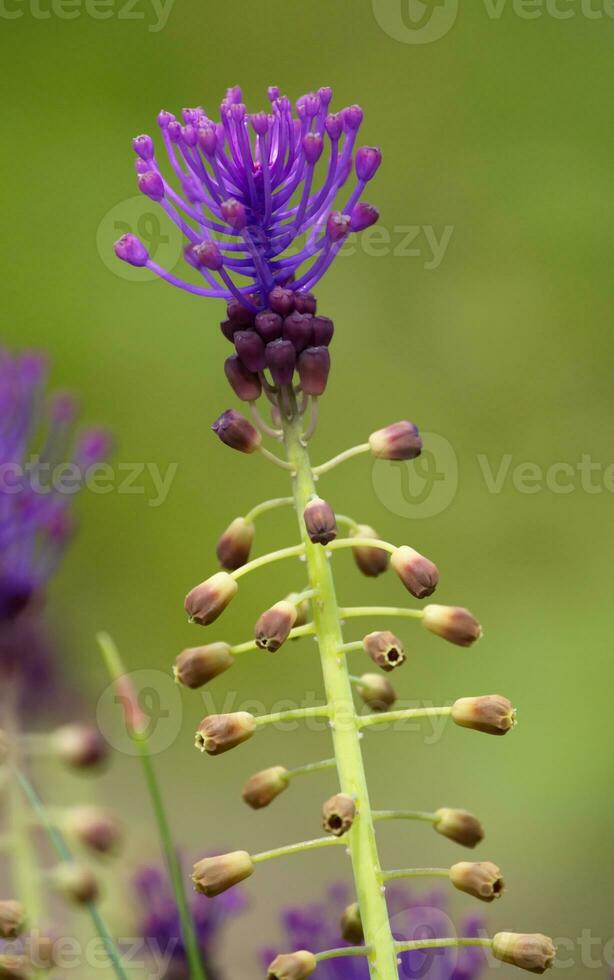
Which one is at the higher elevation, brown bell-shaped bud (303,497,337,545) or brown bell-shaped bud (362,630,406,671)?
brown bell-shaped bud (303,497,337,545)

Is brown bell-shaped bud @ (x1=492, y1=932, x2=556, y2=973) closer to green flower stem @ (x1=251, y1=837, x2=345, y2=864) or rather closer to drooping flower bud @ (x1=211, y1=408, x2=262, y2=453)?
green flower stem @ (x1=251, y1=837, x2=345, y2=864)

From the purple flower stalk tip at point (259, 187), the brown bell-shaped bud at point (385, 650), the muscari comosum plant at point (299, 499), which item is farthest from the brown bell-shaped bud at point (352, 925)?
the purple flower stalk tip at point (259, 187)

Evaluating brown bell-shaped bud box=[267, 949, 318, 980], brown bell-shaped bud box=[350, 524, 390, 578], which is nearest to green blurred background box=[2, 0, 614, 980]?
brown bell-shaped bud box=[350, 524, 390, 578]

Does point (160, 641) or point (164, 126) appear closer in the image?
point (164, 126)

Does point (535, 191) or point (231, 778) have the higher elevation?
point (535, 191)

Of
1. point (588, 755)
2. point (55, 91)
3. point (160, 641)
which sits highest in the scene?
point (55, 91)

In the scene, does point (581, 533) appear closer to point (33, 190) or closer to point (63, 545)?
point (33, 190)

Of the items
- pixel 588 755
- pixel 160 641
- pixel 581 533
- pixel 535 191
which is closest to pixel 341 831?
pixel 588 755
